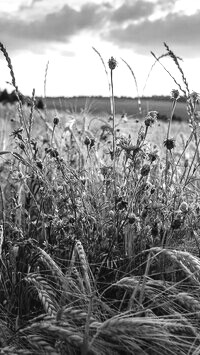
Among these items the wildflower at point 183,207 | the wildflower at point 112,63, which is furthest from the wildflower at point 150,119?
the wildflower at point 183,207

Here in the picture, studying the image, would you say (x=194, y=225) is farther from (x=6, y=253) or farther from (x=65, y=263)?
(x=6, y=253)

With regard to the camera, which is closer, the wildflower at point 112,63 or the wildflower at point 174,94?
the wildflower at point 112,63

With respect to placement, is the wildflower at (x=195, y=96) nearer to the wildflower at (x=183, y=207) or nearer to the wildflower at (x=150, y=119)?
the wildflower at (x=150, y=119)

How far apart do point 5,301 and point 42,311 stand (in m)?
0.14

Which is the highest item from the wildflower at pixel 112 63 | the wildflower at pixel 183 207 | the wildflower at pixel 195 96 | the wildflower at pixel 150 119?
the wildflower at pixel 112 63

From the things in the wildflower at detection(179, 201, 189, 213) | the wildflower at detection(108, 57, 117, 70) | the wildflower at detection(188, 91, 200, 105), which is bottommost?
the wildflower at detection(179, 201, 189, 213)

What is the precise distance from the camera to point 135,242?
2229 mm

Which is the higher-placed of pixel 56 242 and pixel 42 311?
pixel 56 242

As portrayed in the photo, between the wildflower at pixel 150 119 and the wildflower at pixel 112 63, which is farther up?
the wildflower at pixel 112 63

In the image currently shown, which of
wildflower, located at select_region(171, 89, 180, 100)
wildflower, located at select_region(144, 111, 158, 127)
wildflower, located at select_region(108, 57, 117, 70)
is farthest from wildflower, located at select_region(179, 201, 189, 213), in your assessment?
wildflower, located at select_region(108, 57, 117, 70)

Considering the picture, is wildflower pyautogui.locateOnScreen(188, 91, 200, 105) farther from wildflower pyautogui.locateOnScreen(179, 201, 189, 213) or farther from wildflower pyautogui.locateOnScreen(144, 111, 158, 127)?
wildflower pyautogui.locateOnScreen(179, 201, 189, 213)

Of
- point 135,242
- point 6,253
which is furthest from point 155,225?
point 6,253

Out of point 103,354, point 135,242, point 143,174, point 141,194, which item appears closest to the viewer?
point 103,354

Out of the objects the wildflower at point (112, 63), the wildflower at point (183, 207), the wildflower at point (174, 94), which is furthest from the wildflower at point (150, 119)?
the wildflower at point (183, 207)
